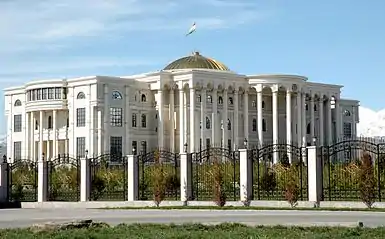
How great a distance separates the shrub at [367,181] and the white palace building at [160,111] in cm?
6440

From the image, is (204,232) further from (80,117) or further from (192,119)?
(192,119)

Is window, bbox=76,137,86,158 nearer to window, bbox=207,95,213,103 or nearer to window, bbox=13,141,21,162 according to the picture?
window, bbox=13,141,21,162

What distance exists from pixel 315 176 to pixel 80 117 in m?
67.1

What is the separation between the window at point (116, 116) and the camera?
313ft

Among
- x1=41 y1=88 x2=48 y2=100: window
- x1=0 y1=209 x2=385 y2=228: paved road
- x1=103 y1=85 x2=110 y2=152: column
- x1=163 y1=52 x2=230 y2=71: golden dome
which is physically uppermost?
x1=163 y1=52 x2=230 y2=71: golden dome

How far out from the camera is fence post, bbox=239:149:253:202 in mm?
34156

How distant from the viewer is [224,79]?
336 ft

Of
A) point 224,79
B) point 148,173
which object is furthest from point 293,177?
point 224,79

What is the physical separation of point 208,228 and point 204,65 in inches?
3529

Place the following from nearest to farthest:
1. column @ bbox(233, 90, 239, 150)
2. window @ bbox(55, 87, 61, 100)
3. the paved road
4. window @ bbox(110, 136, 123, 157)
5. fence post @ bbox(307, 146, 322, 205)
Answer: the paved road → fence post @ bbox(307, 146, 322, 205) → window @ bbox(110, 136, 123, 157) → window @ bbox(55, 87, 61, 100) → column @ bbox(233, 90, 239, 150)

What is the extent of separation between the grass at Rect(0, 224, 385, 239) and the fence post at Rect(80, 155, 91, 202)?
20.1m

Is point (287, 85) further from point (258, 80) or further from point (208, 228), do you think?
point (208, 228)

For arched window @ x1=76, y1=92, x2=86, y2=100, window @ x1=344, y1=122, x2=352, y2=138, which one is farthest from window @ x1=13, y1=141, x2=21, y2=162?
window @ x1=344, y1=122, x2=352, y2=138

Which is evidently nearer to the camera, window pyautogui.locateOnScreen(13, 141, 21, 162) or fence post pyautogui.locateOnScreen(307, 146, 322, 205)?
fence post pyautogui.locateOnScreen(307, 146, 322, 205)
